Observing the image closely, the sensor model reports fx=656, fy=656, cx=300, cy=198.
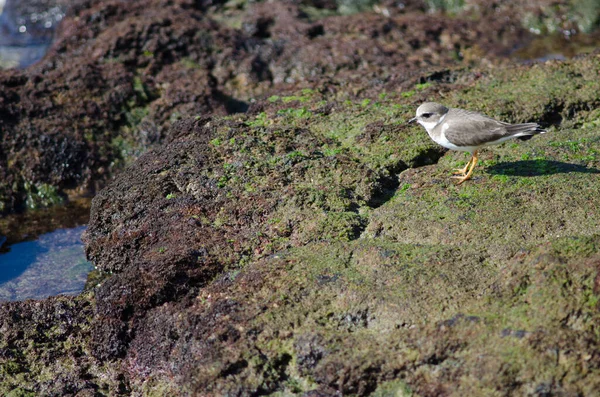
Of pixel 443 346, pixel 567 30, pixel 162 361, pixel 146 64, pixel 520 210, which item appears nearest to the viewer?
pixel 443 346

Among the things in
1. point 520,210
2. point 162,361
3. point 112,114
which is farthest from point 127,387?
point 112,114

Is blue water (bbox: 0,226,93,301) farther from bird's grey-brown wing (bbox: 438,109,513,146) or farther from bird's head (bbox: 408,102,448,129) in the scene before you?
bird's grey-brown wing (bbox: 438,109,513,146)

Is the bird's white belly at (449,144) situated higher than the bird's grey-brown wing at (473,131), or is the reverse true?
the bird's grey-brown wing at (473,131)

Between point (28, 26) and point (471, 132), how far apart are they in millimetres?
11792

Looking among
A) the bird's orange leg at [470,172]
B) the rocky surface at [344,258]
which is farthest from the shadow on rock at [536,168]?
the bird's orange leg at [470,172]

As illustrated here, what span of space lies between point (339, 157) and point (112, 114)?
14.4 ft

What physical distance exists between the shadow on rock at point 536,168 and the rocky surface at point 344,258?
24 millimetres

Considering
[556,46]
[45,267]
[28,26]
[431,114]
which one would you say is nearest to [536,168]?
[431,114]

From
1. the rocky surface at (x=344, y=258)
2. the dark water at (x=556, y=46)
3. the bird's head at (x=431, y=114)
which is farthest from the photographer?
the dark water at (x=556, y=46)

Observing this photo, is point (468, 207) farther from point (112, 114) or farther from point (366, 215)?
point (112, 114)

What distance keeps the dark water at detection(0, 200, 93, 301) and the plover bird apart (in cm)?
434

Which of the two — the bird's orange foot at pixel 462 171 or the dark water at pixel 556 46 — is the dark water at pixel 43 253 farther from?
the dark water at pixel 556 46

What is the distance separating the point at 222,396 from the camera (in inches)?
190

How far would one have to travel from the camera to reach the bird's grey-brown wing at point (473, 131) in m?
6.53
